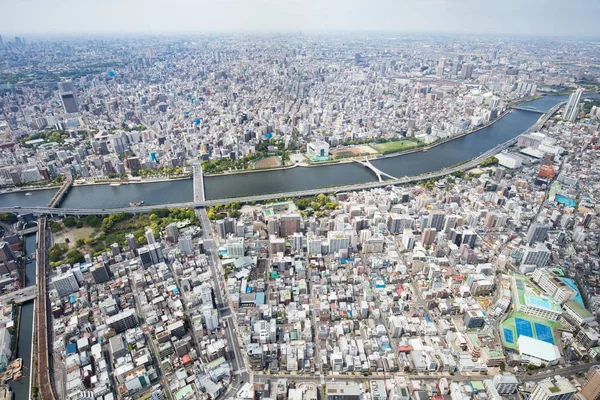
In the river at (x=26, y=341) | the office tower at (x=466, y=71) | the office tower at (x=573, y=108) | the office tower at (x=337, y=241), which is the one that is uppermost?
the office tower at (x=466, y=71)

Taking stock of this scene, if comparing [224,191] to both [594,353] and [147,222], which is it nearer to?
[147,222]

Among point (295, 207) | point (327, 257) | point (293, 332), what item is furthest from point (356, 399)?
point (295, 207)

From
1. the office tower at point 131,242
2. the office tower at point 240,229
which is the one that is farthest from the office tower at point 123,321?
the office tower at point 240,229

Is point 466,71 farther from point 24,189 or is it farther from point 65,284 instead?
point 65,284

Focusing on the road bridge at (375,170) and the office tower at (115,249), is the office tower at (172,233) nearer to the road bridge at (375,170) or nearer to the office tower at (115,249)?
the office tower at (115,249)

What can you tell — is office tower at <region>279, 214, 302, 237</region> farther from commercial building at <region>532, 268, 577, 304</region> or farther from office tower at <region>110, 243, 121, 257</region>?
commercial building at <region>532, 268, 577, 304</region>

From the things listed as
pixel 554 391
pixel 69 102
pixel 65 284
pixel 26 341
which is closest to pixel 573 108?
pixel 554 391
